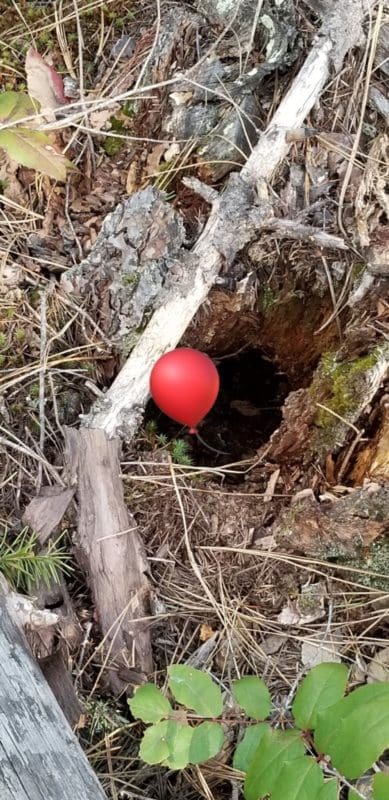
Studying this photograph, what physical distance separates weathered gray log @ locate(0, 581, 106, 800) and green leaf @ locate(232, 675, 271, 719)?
1.24 ft

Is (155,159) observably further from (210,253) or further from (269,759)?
(269,759)

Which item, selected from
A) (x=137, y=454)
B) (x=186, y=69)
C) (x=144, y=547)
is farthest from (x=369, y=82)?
(x=144, y=547)

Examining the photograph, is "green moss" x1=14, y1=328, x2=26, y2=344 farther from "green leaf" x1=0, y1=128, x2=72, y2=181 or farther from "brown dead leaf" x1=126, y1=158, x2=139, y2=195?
"brown dead leaf" x1=126, y1=158, x2=139, y2=195

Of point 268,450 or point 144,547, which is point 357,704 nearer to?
point 144,547

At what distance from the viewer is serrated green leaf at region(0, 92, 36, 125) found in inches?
78.5

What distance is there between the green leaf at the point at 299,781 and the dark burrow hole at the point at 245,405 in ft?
4.86

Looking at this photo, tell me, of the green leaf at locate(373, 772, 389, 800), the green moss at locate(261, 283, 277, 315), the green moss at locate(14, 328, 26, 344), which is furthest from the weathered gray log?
the green moss at locate(261, 283, 277, 315)

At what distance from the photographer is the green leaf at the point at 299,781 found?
129cm

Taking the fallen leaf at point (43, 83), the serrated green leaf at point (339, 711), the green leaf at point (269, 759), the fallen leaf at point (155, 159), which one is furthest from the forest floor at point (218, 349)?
the serrated green leaf at point (339, 711)

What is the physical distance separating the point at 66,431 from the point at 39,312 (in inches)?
17.4

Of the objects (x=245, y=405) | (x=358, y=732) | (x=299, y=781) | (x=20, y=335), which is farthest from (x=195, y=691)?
(x=245, y=405)

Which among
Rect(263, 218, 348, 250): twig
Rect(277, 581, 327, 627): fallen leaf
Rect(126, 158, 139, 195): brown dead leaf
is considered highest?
Rect(126, 158, 139, 195): brown dead leaf

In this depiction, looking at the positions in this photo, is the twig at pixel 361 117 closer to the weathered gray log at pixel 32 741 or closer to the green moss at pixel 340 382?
the green moss at pixel 340 382

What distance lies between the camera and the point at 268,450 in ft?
7.58
